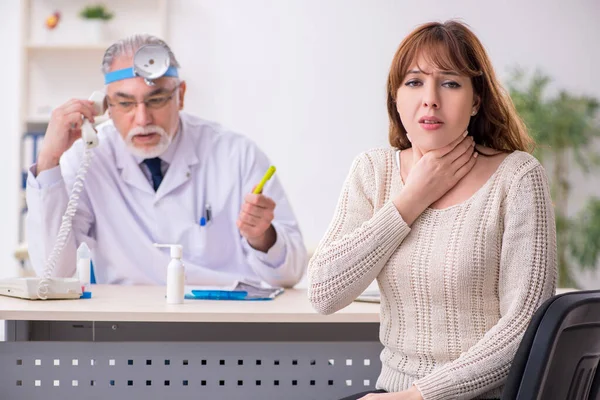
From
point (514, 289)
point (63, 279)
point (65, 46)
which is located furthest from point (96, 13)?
point (514, 289)

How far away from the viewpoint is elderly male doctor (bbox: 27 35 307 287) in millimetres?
2635

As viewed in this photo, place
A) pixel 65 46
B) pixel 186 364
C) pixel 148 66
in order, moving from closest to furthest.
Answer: pixel 186 364 → pixel 148 66 → pixel 65 46

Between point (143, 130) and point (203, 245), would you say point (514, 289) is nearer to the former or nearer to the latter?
point (203, 245)

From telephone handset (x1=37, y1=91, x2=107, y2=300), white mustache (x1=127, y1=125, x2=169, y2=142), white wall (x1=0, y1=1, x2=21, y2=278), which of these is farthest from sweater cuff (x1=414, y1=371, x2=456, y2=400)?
white wall (x1=0, y1=1, x2=21, y2=278)

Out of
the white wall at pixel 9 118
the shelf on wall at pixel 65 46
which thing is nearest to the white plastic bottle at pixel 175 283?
the shelf on wall at pixel 65 46

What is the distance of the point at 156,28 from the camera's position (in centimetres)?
465

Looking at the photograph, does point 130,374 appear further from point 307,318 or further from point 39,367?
point 307,318

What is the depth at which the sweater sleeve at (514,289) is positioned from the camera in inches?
53.4

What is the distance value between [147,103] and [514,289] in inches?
66.3

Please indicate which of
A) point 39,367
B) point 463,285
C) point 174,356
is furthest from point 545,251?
point 39,367

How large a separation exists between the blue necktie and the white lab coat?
0.03 m

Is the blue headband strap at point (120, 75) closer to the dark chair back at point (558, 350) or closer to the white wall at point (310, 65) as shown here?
the dark chair back at point (558, 350)

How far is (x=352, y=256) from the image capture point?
1494 mm

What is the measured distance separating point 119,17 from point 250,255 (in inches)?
97.5
